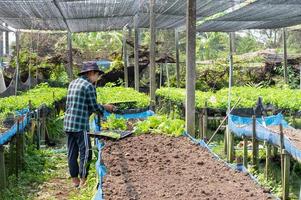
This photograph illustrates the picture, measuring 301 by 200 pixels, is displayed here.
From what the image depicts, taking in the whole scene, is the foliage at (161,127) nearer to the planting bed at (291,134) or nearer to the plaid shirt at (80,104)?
the planting bed at (291,134)

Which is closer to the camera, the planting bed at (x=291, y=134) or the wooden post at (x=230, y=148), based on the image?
the planting bed at (x=291, y=134)

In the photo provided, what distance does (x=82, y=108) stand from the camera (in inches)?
265

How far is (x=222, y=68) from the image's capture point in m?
20.7

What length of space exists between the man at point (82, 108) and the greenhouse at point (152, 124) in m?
0.01

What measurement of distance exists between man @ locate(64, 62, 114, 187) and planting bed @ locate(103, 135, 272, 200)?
0.37 m

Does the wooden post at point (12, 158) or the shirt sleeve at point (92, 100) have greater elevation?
the shirt sleeve at point (92, 100)

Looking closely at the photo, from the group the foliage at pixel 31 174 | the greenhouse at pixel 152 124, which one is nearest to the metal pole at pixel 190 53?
the greenhouse at pixel 152 124

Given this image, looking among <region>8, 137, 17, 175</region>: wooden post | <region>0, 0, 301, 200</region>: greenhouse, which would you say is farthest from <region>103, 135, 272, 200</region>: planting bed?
<region>8, 137, 17, 175</region>: wooden post

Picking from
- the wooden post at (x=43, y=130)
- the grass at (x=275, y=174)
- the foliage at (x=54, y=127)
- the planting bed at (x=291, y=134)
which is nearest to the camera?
the grass at (x=275, y=174)

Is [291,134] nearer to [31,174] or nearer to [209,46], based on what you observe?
[31,174]

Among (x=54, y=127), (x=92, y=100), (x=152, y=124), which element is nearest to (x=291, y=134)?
(x=152, y=124)

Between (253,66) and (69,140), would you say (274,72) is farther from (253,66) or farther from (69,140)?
(69,140)

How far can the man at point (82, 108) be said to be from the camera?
6.70 m

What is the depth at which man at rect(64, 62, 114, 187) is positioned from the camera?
264 inches
